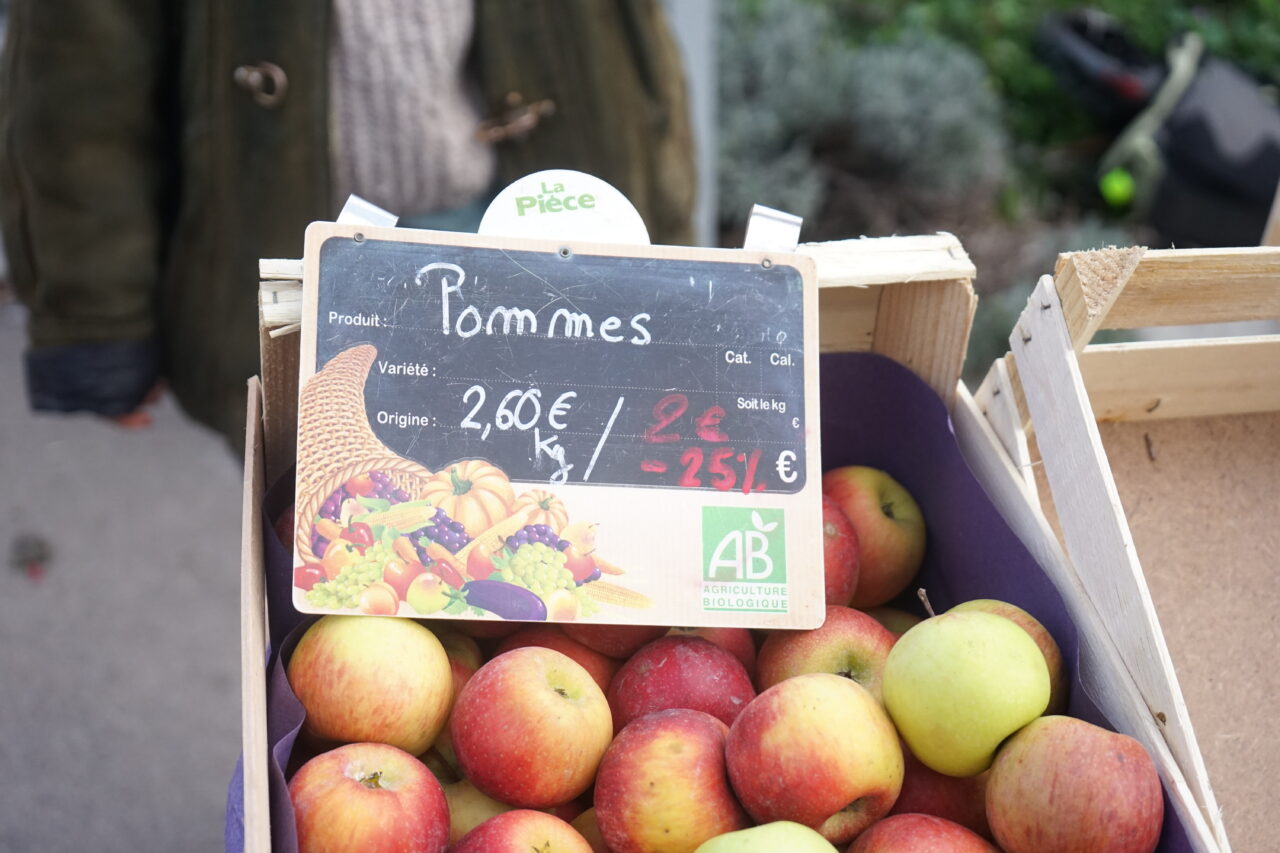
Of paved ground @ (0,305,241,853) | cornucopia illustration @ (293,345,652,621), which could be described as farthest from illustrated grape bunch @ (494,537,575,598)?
paved ground @ (0,305,241,853)

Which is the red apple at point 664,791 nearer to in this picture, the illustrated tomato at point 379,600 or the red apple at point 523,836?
the red apple at point 523,836

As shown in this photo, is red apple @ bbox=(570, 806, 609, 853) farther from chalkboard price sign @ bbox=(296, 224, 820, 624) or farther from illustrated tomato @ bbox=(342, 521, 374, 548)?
illustrated tomato @ bbox=(342, 521, 374, 548)

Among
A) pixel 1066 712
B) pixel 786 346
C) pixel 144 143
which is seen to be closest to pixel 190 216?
pixel 144 143

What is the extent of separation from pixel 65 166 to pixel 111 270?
18 centimetres

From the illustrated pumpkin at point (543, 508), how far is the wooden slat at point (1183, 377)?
0.62 metres

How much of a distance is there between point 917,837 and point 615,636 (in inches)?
13.7

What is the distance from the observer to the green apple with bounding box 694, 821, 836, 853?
0.84 metres

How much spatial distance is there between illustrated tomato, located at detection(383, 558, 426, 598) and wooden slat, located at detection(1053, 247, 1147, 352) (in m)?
0.69

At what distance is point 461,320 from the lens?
1044mm

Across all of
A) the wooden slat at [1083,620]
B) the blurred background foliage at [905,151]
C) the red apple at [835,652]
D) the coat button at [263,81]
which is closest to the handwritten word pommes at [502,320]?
the red apple at [835,652]

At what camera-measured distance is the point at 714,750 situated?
95cm

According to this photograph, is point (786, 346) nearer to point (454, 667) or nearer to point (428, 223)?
point (454, 667)

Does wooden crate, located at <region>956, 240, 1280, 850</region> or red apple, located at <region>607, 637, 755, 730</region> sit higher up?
wooden crate, located at <region>956, 240, 1280, 850</region>

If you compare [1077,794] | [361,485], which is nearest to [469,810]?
[361,485]
